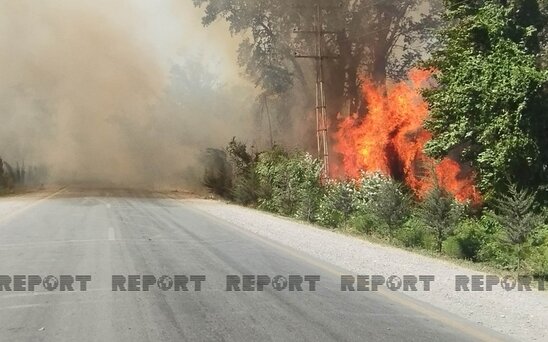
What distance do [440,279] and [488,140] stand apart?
24.9 ft

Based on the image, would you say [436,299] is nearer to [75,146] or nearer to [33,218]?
[33,218]

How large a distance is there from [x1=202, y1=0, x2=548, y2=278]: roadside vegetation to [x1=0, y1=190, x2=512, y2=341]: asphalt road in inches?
210

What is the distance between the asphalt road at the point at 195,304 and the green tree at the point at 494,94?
6.95 metres

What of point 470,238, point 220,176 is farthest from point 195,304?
point 220,176

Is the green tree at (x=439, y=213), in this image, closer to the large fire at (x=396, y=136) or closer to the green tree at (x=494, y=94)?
the green tree at (x=494, y=94)

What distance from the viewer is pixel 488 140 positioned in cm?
1433

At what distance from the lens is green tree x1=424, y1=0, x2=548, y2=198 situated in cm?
1380

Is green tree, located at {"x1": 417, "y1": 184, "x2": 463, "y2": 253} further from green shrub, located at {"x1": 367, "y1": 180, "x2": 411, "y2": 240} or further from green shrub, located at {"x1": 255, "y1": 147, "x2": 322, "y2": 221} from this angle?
A: green shrub, located at {"x1": 255, "y1": 147, "x2": 322, "y2": 221}

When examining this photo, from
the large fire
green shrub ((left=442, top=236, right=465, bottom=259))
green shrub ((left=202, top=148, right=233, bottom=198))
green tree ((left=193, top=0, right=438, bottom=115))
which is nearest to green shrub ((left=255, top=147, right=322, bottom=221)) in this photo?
the large fire

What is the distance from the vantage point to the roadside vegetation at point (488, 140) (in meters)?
13.3

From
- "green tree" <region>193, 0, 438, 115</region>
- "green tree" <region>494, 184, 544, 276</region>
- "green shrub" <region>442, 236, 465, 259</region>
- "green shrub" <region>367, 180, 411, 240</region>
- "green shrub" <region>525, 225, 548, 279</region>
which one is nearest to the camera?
"green shrub" <region>525, 225, 548, 279</region>

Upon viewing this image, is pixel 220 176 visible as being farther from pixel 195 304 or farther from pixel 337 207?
pixel 195 304

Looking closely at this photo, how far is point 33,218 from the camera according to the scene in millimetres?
16797

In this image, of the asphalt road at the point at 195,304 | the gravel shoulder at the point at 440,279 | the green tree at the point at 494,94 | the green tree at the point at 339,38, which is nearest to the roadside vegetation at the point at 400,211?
the green tree at the point at 494,94
